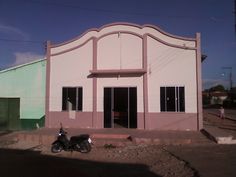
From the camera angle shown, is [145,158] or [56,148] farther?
[56,148]

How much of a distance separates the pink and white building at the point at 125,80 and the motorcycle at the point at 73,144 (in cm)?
A: 694

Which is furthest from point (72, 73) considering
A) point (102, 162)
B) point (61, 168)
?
point (61, 168)

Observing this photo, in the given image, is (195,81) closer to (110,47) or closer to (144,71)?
(144,71)

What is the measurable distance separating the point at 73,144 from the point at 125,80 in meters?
8.06

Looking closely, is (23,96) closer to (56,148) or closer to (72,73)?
(72,73)

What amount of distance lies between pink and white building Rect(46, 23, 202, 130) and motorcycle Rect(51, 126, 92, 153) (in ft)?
22.8

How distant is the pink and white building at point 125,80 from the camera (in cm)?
2278

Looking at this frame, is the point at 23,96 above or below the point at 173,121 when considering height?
above

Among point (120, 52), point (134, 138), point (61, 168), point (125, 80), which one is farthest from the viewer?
point (120, 52)

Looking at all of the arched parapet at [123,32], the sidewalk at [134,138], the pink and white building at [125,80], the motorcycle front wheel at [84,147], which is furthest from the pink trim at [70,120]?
the motorcycle front wheel at [84,147]

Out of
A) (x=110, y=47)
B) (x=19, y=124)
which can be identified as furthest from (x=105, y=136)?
(x=19, y=124)

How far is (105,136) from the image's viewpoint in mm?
20156

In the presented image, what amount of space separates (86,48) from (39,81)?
13.5ft

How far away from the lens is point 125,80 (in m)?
23.7
